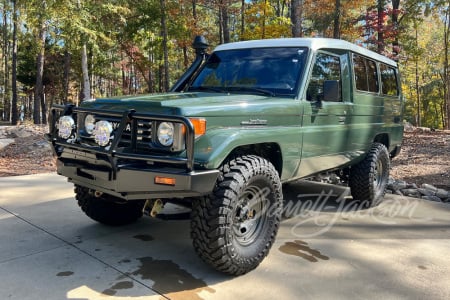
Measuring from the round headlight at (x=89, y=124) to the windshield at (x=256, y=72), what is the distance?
141 cm

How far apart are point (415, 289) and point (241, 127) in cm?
180

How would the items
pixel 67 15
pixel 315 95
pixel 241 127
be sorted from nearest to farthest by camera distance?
1. pixel 241 127
2. pixel 315 95
3. pixel 67 15

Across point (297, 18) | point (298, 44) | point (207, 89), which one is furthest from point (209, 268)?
point (297, 18)

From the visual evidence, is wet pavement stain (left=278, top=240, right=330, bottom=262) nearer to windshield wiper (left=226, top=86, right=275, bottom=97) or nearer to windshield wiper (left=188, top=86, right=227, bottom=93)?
windshield wiper (left=226, top=86, right=275, bottom=97)

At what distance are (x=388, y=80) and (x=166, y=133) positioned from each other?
14.1 feet

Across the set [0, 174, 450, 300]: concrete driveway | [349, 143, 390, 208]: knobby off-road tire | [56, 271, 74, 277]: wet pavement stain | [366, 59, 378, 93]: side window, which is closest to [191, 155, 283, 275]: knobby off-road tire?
[0, 174, 450, 300]: concrete driveway

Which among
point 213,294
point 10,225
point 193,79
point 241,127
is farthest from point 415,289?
point 10,225

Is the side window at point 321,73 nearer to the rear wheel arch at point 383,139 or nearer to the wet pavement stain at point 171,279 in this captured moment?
the rear wheel arch at point 383,139

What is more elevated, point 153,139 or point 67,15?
point 67,15

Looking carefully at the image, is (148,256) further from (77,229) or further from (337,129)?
(337,129)

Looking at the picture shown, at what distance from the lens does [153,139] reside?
275 cm

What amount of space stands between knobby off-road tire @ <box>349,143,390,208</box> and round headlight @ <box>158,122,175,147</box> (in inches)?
128

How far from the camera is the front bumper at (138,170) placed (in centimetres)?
256

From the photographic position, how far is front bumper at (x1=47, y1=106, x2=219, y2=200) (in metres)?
2.56
